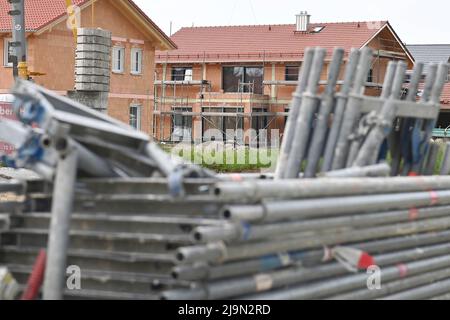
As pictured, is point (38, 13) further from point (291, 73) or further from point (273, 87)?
point (291, 73)

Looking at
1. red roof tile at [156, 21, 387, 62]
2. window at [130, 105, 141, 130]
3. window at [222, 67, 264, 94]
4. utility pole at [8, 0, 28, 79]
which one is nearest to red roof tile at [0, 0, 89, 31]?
window at [130, 105, 141, 130]

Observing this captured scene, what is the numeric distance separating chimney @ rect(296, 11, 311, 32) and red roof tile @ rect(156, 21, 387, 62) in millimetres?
339

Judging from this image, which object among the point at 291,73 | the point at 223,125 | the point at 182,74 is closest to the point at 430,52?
the point at 291,73

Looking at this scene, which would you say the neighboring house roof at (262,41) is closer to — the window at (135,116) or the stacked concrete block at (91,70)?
the window at (135,116)

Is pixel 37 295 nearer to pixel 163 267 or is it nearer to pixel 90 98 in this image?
pixel 163 267

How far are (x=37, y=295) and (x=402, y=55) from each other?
45866mm

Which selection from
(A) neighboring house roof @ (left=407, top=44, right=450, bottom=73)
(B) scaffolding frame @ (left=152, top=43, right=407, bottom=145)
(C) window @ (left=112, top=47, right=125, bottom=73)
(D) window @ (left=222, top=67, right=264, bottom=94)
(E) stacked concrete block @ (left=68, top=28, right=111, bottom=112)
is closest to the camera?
(E) stacked concrete block @ (left=68, top=28, right=111, bottom=112)

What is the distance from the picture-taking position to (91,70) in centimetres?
2203

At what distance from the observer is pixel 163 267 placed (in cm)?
532

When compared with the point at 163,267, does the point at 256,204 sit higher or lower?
higher

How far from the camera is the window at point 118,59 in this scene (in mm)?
39297

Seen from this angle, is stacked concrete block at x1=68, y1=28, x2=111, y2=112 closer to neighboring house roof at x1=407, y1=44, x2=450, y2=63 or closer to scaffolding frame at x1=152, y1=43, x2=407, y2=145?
scaffolding frame at x1=152, y1=43, x2=407, y2=145

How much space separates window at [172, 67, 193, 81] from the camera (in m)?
50.6
